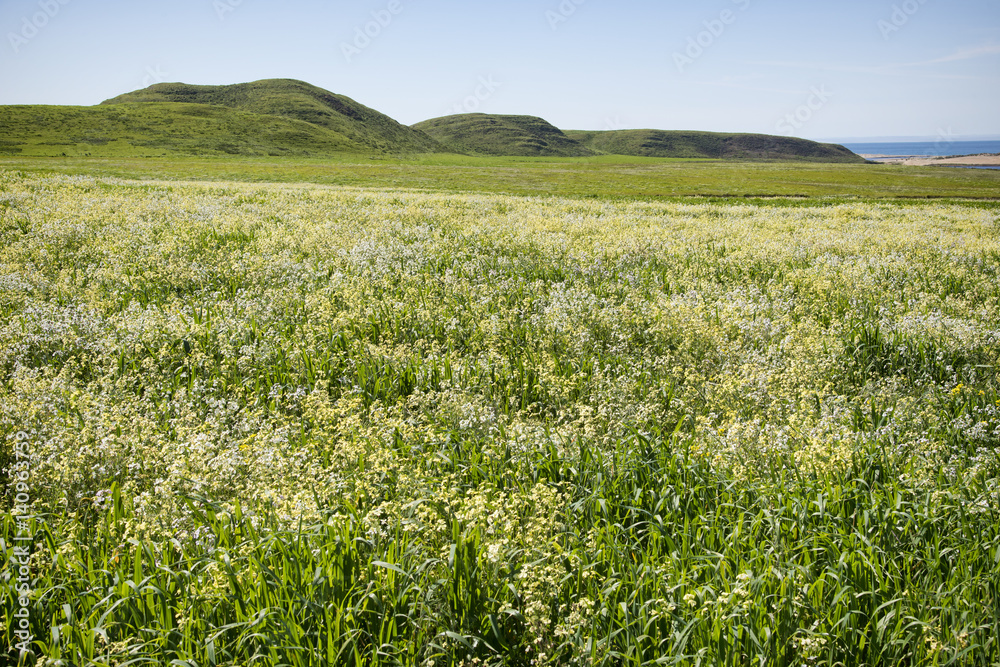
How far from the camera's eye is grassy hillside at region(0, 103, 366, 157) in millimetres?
117625

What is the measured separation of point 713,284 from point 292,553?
33.9ft

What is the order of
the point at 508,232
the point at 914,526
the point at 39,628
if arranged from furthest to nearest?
the point at 508,232 → the point at 914,526 → the point at 39,628

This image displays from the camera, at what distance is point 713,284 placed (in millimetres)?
11516

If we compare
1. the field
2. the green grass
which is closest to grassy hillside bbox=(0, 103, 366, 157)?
the green grass

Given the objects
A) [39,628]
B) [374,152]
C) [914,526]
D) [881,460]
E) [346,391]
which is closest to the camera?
[39,628]

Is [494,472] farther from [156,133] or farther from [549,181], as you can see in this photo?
[156,133]

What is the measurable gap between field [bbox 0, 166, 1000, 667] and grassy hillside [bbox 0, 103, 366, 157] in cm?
12628

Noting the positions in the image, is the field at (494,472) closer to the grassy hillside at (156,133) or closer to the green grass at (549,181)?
the green grass at (549,181)

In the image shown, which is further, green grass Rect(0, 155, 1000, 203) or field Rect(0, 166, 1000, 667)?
green grass Rect(0, 155, 1000, 203)

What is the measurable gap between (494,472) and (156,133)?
16880 cm

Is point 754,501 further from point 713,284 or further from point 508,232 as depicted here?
point 508,232

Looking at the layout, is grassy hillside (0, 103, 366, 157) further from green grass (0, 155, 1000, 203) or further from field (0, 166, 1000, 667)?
field (0, 166, 1000, 667)

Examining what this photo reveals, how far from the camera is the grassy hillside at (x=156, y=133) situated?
386 feet

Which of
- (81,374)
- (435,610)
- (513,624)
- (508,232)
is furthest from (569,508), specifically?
(508,232)
